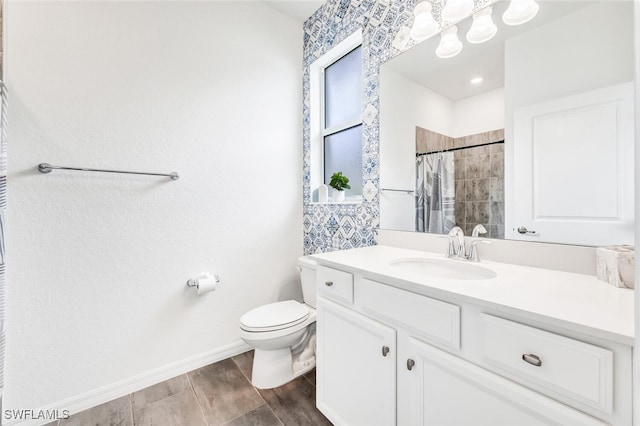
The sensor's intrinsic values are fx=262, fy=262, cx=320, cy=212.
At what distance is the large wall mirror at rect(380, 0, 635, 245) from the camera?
2.90 feet

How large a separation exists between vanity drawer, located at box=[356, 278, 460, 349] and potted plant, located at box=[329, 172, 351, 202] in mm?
991

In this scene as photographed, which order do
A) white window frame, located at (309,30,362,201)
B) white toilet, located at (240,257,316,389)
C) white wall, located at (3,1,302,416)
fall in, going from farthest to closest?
white window frame, located at (309,30,362,201), white toilet, located at (240,257,316,389), white wall, located at (3,1,302,416)

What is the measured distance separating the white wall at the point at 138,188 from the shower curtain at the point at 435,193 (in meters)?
1.09

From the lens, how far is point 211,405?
4.64 feet

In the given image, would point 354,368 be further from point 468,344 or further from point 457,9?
point 457,9

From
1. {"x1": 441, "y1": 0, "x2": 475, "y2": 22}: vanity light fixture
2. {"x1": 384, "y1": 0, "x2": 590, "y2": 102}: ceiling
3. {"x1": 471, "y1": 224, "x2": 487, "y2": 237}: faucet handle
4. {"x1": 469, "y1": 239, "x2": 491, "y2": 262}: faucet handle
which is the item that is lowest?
{"x1": 469, "y1": 239, "x2": 491, "y2": 262}: faucet handle

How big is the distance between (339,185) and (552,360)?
58.6 inches

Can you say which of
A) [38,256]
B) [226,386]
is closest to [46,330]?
[38,256]

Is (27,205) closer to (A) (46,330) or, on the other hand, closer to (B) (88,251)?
(B) (88,251)

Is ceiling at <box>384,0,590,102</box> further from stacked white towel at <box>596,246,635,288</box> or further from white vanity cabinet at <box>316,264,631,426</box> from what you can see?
white vanity cabinet at <box>316,264,631,426</box>

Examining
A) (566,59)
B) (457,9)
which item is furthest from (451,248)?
(457,9)

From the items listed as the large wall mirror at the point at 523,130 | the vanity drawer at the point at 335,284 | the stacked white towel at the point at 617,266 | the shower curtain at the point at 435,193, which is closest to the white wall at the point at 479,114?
the large wall mirror at the point at 523,130

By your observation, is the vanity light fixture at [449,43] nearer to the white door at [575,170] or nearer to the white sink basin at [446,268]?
the white door at [575,170]

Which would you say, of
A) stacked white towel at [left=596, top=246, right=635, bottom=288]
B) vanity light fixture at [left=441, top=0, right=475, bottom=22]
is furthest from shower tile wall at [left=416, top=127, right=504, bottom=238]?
vanity light fixture at [left=441, top=0, right=475, bottom=22]
